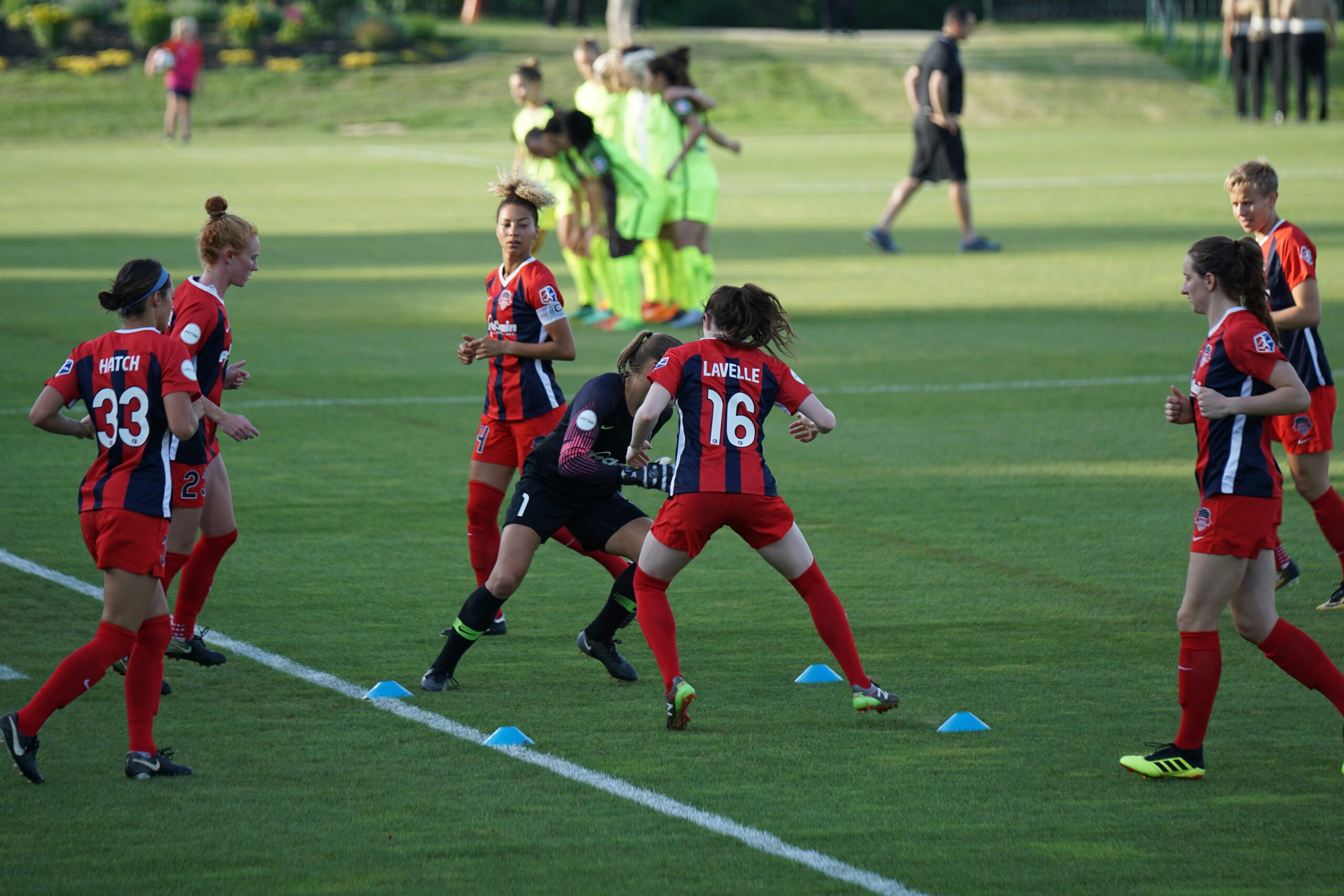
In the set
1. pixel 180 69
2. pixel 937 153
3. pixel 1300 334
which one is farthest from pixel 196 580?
pixel 180 69

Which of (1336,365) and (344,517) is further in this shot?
(1336,365)

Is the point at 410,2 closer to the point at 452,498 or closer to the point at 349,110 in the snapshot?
the point at 349,110

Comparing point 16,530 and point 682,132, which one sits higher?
point 682,132

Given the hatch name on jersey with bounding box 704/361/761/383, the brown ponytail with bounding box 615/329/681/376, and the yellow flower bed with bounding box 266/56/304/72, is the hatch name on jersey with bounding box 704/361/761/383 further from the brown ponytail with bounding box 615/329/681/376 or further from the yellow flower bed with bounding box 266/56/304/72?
the yellow flower bed with bounding box 266/56/304/72

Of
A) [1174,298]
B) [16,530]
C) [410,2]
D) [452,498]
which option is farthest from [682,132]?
[410,2]

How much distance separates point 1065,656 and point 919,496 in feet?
9.96

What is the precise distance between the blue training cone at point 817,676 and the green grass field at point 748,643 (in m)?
0.06

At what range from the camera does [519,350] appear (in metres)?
7.30

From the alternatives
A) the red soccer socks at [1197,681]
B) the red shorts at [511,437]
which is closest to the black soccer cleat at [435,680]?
the red shorts at [511,437]

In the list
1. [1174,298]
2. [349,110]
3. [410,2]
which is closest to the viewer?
[1174,298]

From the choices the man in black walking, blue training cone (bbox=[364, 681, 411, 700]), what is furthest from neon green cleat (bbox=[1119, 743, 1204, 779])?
the man in black walking

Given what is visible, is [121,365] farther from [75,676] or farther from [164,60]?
[164,60]

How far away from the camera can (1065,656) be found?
7.10m

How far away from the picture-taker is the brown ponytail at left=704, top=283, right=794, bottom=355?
605 centimetres
